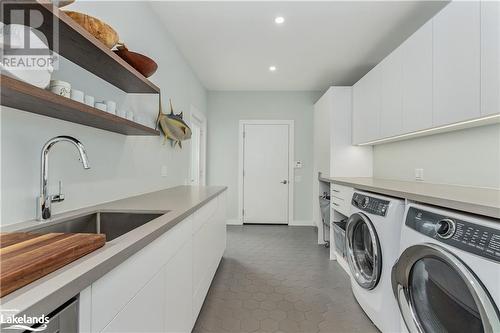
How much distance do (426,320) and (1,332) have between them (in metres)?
1.60

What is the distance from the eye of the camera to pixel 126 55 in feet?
4.67

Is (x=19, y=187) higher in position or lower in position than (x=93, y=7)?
lower

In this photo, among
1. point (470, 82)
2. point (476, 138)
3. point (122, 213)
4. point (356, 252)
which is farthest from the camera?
point (356, 252)

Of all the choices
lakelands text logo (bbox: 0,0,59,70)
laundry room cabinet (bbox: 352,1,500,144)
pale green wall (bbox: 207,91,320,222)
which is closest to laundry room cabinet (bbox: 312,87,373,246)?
laundry room cabinet (bbox: 352,1,500,144)

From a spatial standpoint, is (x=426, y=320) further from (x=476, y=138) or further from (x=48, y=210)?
(x=48, y=210)

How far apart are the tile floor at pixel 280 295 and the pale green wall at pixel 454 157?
1.29m

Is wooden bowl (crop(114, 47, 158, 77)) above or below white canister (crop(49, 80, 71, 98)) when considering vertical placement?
above

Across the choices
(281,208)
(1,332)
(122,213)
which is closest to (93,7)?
(122,213)

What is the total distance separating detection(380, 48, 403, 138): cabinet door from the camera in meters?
2.21

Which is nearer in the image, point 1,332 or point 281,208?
point 1,332

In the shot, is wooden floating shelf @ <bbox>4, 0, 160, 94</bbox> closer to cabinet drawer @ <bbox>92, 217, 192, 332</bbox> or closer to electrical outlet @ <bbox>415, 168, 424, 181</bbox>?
cabinet drawer @ <bbox>92, 217, 192, 332</bbox>

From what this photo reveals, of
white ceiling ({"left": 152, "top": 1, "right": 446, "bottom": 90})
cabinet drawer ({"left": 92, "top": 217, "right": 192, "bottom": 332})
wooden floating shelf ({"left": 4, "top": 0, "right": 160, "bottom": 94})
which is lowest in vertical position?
cabinet drawer ({"left": 92, "top": 217, "right": 192, "bottom": 332})

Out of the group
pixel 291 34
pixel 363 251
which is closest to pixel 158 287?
pixel 363 251

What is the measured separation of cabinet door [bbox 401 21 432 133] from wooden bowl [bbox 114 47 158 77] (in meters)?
2.02
